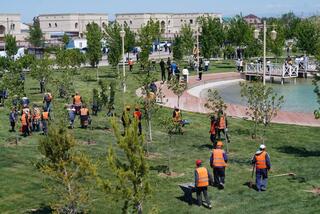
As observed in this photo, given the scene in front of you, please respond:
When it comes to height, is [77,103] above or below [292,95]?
above

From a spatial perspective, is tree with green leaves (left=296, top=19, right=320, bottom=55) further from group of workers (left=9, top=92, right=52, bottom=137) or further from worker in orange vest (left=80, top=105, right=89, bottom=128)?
group of workers (left=9, top=92, right=52, bottom=137)

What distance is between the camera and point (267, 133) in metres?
24.9

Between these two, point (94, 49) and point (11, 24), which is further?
point (11, 24)

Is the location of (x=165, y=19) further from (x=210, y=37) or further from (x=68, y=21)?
(x=210, y=37)

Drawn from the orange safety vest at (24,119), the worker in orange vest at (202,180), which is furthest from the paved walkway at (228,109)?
the worker in orange vest at (202,180)

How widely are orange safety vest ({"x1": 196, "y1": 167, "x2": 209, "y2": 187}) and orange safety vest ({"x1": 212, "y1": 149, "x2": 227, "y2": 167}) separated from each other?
138 cm

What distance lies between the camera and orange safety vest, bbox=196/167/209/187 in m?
14.6

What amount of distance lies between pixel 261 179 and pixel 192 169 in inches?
124

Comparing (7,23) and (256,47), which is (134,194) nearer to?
(256,47)

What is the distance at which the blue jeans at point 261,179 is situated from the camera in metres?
16.0

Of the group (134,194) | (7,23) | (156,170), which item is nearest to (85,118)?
(156,170)

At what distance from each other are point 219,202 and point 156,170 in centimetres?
365

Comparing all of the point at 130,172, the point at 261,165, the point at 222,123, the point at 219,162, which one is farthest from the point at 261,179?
the point at 130,172

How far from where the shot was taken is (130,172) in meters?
10.8
